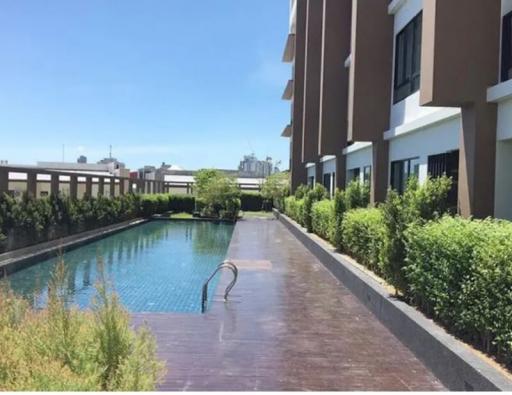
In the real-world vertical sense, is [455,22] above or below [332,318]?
above

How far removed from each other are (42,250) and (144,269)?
386cm

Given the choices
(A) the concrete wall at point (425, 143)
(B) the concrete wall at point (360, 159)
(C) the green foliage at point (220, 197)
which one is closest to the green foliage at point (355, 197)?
(A) the concrete wall at point (425, 143)

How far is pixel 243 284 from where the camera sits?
12023 millimetres

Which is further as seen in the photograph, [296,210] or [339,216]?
[296,210]

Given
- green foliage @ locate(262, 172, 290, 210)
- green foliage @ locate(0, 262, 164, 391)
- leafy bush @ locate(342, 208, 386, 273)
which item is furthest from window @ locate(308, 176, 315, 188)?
green foliage @ locate(0, 262, 164, 391)

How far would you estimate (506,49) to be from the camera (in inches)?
368

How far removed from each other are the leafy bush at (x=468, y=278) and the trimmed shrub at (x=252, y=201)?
139 feet

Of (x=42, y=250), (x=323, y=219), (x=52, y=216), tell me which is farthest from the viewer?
(x=52, y=216)

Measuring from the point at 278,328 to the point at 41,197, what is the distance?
13.7 m

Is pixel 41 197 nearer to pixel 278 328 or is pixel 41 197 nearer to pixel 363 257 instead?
pixel 363 257

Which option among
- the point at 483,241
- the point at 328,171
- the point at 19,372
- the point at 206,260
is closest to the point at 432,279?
the point at 483,241

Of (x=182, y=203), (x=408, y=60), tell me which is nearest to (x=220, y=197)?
(x=182, y=203)

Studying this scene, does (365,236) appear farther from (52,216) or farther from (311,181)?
(311,181)

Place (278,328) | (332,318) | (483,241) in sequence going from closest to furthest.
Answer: (483,241) < (278,328) < (332,318)
